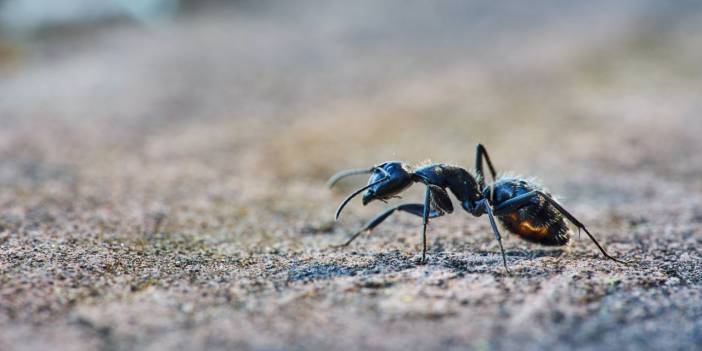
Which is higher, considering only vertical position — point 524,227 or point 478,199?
point 478,199

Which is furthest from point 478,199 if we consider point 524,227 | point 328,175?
point 328,175

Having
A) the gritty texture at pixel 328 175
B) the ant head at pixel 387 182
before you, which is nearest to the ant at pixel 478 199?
the ant head at pixel 387 182

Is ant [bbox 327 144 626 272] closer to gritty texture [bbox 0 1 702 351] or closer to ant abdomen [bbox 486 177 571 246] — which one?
ant abdomen [bbox 486 177 571 246]

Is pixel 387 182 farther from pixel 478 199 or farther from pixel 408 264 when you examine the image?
pixel 478 199

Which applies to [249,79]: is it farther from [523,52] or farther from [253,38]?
[523,52]

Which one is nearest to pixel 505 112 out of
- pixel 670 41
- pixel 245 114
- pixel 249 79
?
pixel 245 114

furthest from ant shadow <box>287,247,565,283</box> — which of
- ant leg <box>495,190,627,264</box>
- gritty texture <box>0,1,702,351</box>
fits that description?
ant leg <box>495,190,627,264</box>

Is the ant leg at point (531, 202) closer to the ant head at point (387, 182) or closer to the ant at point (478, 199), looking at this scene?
the ant at point (478, 199)

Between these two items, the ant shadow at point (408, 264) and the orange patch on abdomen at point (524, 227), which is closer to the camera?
the ant shadow at point (408, 264)
